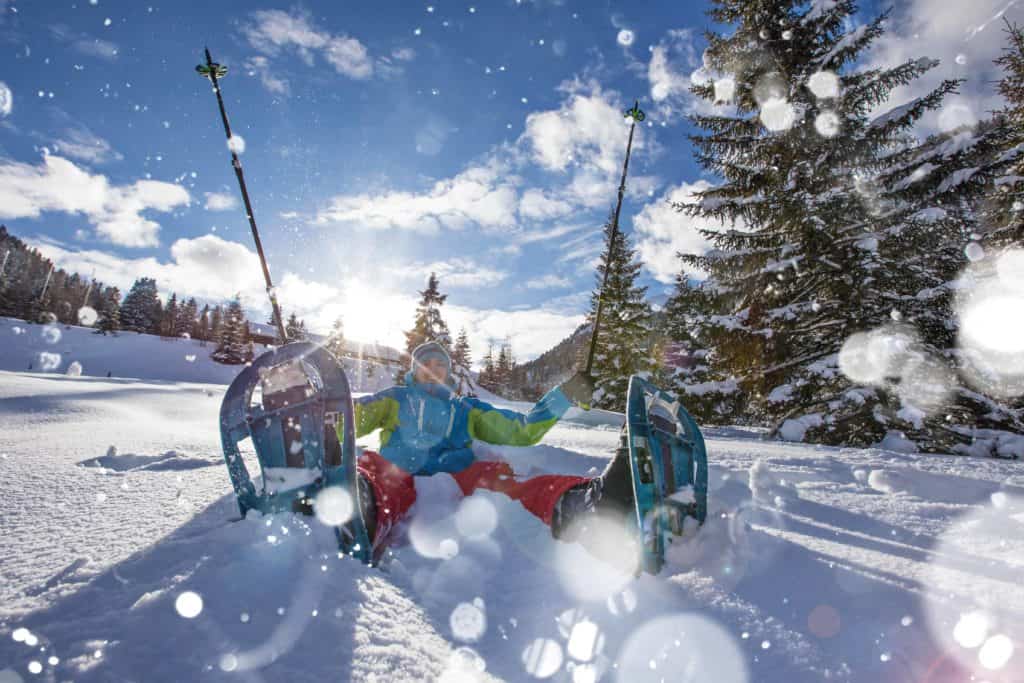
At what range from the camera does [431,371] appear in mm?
3508

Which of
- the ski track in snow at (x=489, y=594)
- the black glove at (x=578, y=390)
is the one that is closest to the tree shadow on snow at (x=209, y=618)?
the ski track in snow at (x=489, y=594)

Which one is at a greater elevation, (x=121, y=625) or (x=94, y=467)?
(x=121, y=625)

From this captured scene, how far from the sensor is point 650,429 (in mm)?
1912

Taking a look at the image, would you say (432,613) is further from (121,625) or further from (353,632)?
(121,625)

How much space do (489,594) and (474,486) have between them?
1284mm

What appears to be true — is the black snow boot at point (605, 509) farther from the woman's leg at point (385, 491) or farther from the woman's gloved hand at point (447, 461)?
the woman's gloved hand at point (447, 461)

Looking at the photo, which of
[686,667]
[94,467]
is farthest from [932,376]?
[94,467]

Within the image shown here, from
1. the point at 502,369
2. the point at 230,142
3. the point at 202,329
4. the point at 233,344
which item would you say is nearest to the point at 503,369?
the point at 502,369

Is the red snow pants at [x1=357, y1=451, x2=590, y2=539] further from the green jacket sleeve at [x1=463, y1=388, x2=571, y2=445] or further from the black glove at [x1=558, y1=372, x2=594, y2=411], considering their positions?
the black glove at [x1=558, y1=372, x2=594, y2=411]

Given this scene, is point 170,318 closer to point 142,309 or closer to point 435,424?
point 142,309

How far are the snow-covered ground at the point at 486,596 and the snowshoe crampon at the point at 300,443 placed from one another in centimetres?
12

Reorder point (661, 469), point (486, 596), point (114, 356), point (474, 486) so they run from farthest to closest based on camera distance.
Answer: point (114, 356) < point (474, 486) < point (661, 469) < point (486, 596)

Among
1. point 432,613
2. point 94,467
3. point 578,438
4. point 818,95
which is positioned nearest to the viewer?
point 432,613

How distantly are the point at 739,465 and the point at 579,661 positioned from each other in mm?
3001
